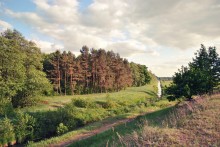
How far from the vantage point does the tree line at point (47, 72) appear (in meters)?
35.1

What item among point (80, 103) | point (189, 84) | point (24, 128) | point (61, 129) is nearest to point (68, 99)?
point (80, 103)

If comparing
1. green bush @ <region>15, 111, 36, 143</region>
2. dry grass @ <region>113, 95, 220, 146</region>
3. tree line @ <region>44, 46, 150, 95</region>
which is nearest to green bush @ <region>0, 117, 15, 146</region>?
green bush @ <region>15, 111, 36, 143</region>

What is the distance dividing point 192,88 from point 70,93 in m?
42.2

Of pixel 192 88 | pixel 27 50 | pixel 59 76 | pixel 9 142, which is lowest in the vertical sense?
pixel 9 142

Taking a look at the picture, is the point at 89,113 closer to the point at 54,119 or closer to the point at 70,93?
the point at 54,119

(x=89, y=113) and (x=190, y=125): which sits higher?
(x=190, y=125)

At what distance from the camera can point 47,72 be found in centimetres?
6188

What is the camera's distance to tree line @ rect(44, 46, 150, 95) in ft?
190

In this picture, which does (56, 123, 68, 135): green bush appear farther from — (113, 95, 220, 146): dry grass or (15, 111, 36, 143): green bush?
(113, 95, 220, 146): dry grass

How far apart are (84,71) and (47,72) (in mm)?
11172

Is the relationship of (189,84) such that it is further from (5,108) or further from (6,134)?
(5,108)

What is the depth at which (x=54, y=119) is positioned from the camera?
27.6 meters

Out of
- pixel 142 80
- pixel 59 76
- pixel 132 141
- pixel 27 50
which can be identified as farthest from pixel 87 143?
pixel 142 80

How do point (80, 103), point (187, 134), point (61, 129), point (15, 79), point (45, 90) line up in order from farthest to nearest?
point (45, 90), point (80, 103), point (15, 79), point (61, 129), point (187, 134)
